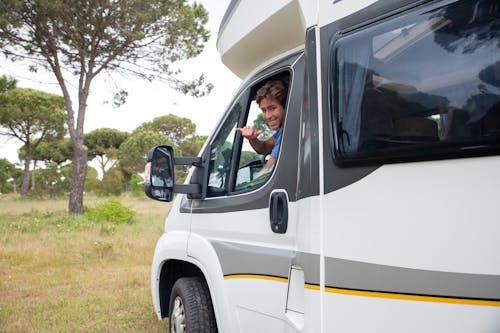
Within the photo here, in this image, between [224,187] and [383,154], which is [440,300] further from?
[224,187]

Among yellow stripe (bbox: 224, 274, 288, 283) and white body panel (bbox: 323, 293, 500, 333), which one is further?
yellow stripe (bbox: 224, 274, 288, 283)

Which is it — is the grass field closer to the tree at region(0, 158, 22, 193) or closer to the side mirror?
the side mirror

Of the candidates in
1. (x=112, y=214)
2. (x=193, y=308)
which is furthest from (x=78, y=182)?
(x=193, y=308)

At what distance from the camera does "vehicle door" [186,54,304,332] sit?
197cm

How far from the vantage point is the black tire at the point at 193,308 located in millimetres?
2709

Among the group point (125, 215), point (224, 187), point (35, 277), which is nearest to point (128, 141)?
point (125, 215)

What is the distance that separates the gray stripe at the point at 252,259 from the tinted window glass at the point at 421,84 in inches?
24.8

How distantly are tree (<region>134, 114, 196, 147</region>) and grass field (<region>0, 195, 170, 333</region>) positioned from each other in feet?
110

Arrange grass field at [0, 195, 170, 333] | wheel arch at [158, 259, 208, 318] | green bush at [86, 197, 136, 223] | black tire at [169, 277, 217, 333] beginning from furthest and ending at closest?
1. green bush at [86, 197, 136, 223]
2. grass field at [0, 195, 170, 333]
3. wheel arch at [158, 259, 208, 318]
4. black tire at [169, 277, 217, 333]

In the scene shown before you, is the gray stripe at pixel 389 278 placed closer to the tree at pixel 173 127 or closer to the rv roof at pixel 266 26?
the rv roof at pixel 266 26

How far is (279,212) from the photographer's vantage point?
1.97 m

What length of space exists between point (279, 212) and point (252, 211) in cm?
23

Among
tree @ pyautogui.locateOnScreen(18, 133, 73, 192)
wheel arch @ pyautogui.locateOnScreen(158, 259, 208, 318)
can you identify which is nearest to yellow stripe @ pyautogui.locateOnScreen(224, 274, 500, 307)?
wheel arch @ pyautogui.locateOnScreen(158, 259, 208, 318)

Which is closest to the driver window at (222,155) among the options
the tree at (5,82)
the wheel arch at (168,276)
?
the wheel arch at (168,276)
